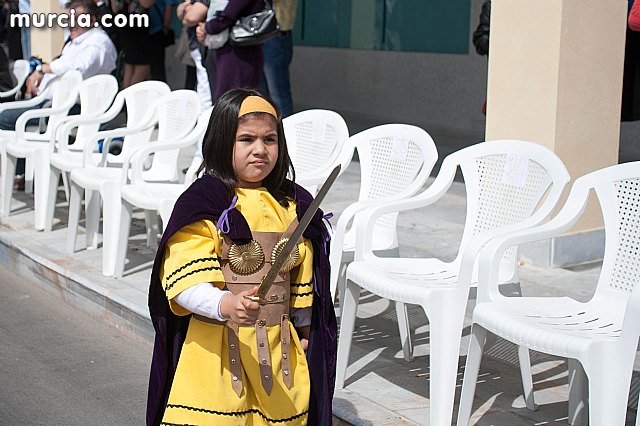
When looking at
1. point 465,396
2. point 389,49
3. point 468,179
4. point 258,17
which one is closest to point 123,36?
point 389,49

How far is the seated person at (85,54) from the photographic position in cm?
939

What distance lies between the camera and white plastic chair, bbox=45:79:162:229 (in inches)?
305

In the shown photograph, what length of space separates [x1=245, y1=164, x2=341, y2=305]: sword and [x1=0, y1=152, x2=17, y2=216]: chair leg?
20.5ft

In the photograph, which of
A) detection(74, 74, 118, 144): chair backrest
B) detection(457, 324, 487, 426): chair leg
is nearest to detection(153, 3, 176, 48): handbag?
detection(74, 74, 118, 144): chair backrest

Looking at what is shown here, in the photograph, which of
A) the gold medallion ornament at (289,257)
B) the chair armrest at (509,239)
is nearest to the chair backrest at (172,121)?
the chair armrest at (509,239)

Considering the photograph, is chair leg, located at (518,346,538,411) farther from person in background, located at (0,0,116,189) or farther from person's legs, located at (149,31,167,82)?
person's legs, located at (149,31,167,82)

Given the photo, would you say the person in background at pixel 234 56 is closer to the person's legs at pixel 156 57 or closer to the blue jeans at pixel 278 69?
the blue jeans at pixel 278 69

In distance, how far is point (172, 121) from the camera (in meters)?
7.68

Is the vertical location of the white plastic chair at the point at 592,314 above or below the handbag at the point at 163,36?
below

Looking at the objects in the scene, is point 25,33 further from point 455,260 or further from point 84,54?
point 455,260

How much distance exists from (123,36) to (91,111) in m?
3.87

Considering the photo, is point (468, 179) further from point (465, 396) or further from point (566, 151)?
point (566, 151)

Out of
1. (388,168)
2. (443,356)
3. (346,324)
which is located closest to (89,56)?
(388,168)

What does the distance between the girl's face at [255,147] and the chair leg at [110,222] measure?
360cm
